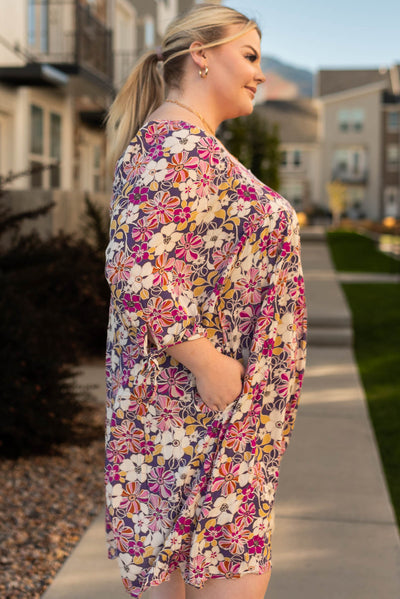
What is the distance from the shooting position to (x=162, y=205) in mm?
1598

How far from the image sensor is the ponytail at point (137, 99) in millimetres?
1898

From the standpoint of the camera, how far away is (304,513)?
11.7 ft

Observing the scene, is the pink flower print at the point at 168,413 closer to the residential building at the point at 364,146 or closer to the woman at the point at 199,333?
the woman at the point at 199,333

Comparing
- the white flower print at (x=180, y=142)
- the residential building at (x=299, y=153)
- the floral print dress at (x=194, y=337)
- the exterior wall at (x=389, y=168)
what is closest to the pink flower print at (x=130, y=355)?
the floral print dress at (x=194, y=337)

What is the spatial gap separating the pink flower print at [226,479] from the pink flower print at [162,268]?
43 centimetres

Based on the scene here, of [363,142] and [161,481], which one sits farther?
Answer: [363,142]

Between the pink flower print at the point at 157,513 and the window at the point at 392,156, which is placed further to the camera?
the window at the point at 392,156

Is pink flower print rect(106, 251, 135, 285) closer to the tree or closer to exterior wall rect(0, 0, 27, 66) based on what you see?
exterior wall rect(0, 0, 27, 66)

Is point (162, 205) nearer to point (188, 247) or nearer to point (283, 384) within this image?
point (188, 247)

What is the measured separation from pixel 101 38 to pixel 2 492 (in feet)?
36.2

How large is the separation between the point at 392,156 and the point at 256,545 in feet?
186

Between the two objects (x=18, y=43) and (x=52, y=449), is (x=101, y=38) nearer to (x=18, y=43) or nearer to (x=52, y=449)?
(x=18, y=43)

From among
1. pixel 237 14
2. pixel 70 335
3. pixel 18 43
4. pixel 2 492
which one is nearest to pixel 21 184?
pixel 18 43

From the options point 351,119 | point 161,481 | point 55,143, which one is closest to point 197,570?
point 161,481
